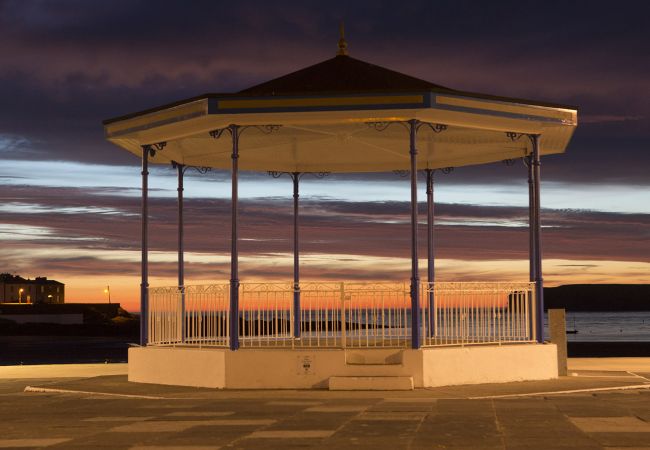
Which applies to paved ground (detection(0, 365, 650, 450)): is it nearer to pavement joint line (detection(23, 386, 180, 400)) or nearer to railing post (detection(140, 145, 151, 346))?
pavement joint line (detection(23, 386, 180, 400))

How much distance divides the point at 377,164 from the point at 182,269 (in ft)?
16.9

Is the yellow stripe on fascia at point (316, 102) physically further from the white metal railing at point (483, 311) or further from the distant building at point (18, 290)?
the distant building at point (18, 290)

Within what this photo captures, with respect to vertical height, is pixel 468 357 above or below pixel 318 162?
below

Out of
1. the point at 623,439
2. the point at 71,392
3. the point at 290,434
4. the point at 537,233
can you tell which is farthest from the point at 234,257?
the point at 623,439

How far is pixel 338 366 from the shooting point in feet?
60.2

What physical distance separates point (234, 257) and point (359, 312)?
2.37 metres

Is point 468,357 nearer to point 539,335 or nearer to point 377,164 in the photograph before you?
point 539,335

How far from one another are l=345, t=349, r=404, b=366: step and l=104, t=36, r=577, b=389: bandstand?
17mm

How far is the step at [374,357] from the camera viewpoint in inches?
721

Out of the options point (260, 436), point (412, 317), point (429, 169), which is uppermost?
point (429, 169)

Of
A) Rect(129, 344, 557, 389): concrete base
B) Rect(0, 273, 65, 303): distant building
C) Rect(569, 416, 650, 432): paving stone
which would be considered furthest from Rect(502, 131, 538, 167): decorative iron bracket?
Rect(0, 273, 65, 303): distant building

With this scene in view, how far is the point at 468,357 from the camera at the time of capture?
18.8 m

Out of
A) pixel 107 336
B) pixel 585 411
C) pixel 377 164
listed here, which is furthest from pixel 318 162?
pixel 107 336

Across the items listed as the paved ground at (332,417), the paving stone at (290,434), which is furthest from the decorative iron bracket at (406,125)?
the paving stone at (290,434)
